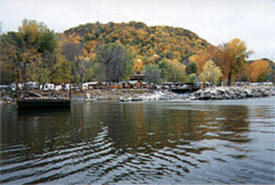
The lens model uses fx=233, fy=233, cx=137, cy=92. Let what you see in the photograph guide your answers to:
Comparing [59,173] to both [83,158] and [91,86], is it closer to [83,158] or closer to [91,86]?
[83,158]

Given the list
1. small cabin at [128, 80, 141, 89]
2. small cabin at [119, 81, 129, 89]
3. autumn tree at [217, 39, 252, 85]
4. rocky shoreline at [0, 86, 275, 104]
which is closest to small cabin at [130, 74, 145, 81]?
small cabin at [128, 80, 141, 89]

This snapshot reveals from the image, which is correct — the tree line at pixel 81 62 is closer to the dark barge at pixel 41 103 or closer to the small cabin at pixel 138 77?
the small cabin at pixel 138 77

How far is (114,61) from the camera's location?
8219cm

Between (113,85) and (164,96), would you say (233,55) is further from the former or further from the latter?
(113,85)

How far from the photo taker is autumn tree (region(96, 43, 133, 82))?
8188 centimetres

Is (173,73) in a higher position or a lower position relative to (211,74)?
higher

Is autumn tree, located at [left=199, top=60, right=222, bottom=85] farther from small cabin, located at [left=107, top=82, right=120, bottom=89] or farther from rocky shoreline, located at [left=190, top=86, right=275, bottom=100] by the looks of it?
small cabin, located at [left=107, top=82, right=120, bottom=89]

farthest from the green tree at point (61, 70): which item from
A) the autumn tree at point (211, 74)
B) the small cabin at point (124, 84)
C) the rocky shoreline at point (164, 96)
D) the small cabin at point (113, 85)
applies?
the autumn tree at point (211, 74)

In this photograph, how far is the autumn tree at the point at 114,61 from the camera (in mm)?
81875

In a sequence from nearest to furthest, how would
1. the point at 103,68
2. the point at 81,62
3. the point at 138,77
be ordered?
the point at 81,62 < the point at 103,68 < the point at 138,77

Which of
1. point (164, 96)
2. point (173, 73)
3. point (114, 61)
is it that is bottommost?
point (164, 96)

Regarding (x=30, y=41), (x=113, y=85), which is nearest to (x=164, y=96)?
(x=113, y=85)

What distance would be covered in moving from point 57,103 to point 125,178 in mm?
29290

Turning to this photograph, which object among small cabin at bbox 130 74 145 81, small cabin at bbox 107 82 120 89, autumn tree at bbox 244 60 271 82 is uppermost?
autumn tree at bbox 244 60 271 82
